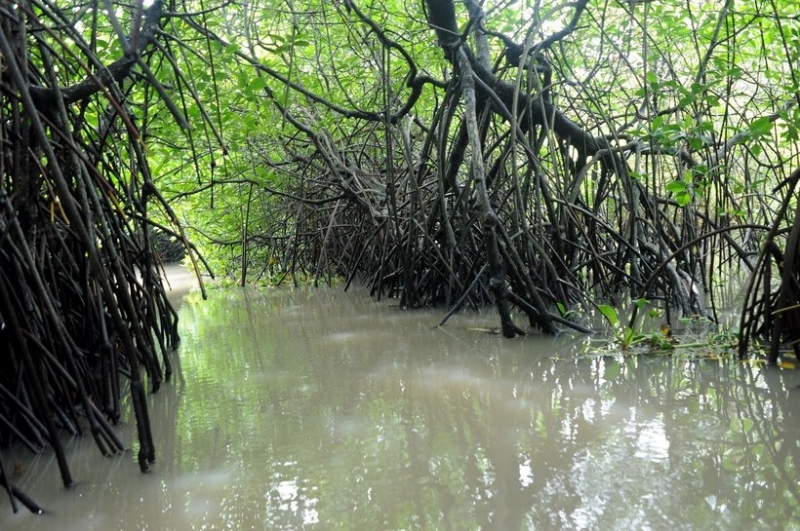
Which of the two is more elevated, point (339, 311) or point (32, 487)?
point (339, 311)

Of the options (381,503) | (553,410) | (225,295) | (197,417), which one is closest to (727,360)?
(553,410)

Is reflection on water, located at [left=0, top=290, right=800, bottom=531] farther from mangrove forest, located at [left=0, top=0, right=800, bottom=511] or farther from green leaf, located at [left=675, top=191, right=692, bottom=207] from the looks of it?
green leaf, located at [left=675, top=191, right=692, bottom=207]

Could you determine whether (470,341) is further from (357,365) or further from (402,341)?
(357,365)

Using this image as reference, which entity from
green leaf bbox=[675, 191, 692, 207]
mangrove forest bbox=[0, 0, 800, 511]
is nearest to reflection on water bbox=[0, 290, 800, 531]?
mangrove forest bbox=[0, 0, 800, 511]

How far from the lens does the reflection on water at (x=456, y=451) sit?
1543 millimetres

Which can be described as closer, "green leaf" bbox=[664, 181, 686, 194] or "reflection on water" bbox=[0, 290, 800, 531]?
"reflection on water" bbox=[0, 290, 800, 531]

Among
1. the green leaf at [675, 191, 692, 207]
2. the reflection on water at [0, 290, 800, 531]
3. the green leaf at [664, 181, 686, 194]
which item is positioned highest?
the green leaf at [664, 181, 686, 194]

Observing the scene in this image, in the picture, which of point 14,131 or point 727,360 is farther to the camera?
point 727,360

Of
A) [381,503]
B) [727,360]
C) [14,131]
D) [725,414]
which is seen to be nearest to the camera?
[381,503]

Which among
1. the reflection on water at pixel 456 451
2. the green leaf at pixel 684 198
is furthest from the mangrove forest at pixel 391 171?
the reflection on water at pixel 456 451

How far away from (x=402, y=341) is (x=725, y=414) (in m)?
1.85

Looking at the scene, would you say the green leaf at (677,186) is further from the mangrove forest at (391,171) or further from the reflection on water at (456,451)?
the reflection on water at (456,451)

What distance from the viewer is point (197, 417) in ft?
8.04

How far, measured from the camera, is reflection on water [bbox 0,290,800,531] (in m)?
1.54
